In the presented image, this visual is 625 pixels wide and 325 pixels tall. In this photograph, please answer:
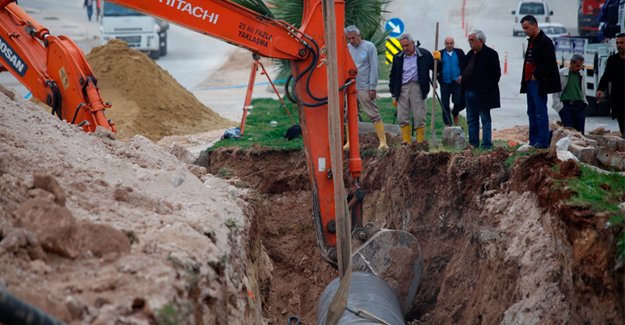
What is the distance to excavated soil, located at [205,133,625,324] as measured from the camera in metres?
6.97

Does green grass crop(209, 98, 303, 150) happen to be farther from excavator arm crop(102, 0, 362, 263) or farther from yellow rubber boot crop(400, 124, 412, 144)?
excavator arm crop(102, 0, 362, 263)

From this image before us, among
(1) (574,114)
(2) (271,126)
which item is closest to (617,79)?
(1) (574,114)

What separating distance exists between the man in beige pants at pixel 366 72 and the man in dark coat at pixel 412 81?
1.11 feet

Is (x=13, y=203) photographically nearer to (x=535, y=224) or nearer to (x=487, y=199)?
(x=535, y=224)

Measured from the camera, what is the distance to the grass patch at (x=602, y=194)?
648cm

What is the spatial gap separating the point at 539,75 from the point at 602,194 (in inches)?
162

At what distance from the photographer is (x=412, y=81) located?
523 inches

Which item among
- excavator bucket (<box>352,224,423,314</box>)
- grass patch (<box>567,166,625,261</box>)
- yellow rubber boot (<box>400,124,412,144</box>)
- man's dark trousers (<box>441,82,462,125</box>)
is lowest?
excavator bucket (<box>352,224,423,314</box>)

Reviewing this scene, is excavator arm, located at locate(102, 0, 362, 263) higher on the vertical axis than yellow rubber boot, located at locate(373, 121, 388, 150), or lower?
higher

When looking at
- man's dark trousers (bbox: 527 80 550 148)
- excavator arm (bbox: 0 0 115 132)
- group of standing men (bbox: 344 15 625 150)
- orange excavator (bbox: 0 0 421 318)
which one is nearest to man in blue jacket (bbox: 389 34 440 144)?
group of standing men (bbox: 344 15 625 150)

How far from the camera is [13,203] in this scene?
5.52m

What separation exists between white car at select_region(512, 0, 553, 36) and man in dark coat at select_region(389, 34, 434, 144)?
2735cm

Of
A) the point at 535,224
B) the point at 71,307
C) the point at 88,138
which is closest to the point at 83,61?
the point at 88,138

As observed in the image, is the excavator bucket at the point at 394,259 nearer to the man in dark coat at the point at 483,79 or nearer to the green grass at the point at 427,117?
the man in dark coat at the point at 483,79
